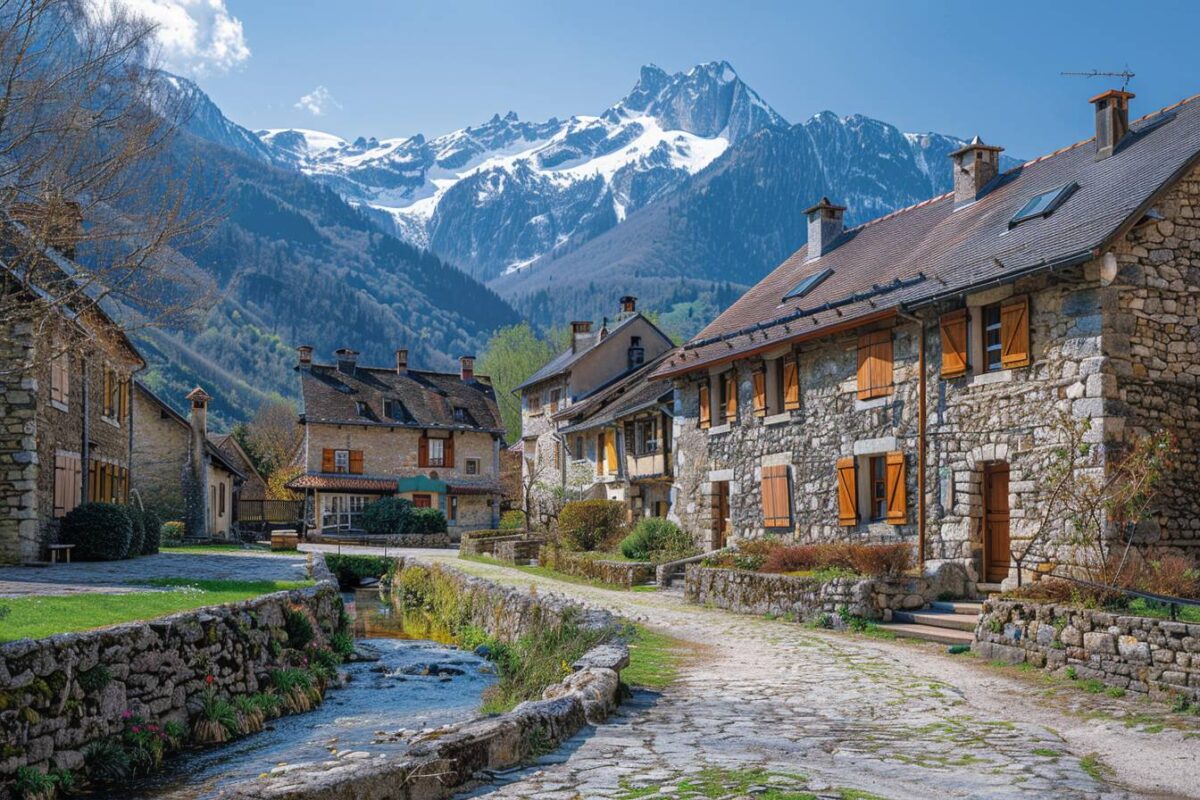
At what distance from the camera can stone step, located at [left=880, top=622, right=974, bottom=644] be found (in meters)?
14.1

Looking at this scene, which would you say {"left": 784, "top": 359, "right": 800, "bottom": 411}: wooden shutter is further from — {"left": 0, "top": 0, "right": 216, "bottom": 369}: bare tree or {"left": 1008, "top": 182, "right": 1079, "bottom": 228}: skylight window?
{"left": 0, "top": 0, "right": 216, "bottom": 369}: bare tree

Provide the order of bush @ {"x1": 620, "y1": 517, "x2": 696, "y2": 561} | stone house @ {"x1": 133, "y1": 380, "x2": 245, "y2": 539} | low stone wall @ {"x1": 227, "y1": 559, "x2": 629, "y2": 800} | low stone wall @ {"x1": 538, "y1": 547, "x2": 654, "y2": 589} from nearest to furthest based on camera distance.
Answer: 1. low stone wall @ {"x1": 227, "y1": 559, "x2": 629, "y2": 800}
2. low stone wall @ {"x1": 538, "y1": 547, "x2": 654, "y2": 589}
3. bush @ {"x1": 620, "y1": 517, "x2": 696, "y2": 561}
4. stone house @ {"x1": 133, "y1": 380, "x2": 245, "y2": 539}

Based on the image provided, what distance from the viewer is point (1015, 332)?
675 inches

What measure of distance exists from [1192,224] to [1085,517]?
5.69 meters

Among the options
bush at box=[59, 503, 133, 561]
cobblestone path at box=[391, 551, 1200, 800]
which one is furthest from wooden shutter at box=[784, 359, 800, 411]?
bush at box=[59, 503, 133, 561]

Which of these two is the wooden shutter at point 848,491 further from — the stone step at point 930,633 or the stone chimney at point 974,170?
the stone chimney at point 974,170

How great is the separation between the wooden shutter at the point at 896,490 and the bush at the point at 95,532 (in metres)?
15.8

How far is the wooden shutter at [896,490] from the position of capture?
19.3 m

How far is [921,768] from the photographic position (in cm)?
714

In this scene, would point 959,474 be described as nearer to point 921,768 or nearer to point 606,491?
point 921,768

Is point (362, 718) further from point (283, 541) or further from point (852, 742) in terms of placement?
point (283, 541)

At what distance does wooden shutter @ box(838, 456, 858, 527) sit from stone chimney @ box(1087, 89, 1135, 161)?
720 cm

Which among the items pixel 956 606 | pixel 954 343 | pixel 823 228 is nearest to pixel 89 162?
pixel 956 606

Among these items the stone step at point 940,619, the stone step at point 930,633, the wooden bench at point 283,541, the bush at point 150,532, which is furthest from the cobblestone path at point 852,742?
the wooden bench at point 283,541
